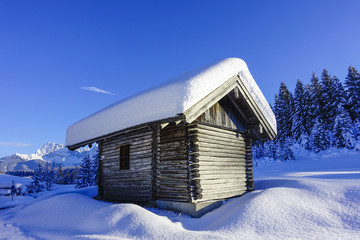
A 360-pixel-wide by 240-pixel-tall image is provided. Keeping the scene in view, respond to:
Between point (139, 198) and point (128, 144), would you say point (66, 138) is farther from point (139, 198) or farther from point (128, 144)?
point (139, 198)

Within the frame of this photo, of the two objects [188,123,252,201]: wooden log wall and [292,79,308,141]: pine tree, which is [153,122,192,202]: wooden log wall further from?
[292,79,308,141]: pine tree

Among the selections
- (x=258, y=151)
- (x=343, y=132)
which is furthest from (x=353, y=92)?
(x=258, y=151)

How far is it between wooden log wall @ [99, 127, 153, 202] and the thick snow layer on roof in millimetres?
927

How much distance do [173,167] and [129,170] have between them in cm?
263

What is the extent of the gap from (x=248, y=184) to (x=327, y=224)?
566 centimetres

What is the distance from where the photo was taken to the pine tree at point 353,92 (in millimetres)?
35812

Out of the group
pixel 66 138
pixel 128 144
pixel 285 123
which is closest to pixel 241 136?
pixel 128 144

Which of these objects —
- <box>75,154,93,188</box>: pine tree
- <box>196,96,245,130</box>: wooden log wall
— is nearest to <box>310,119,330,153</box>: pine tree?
<box>196,96,245,130</box>: wooden log wall

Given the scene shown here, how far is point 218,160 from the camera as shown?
9680 millimetres

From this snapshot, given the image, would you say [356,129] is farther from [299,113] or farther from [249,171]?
[249,171]

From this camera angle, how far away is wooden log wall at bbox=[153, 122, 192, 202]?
8445 mm

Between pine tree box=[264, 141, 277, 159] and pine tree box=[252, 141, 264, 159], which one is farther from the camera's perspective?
pine tree box=[252, 141, 264, 159]

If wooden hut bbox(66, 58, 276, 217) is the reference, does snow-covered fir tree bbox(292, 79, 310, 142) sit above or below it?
above

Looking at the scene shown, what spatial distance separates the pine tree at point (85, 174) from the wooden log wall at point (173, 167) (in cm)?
2905
